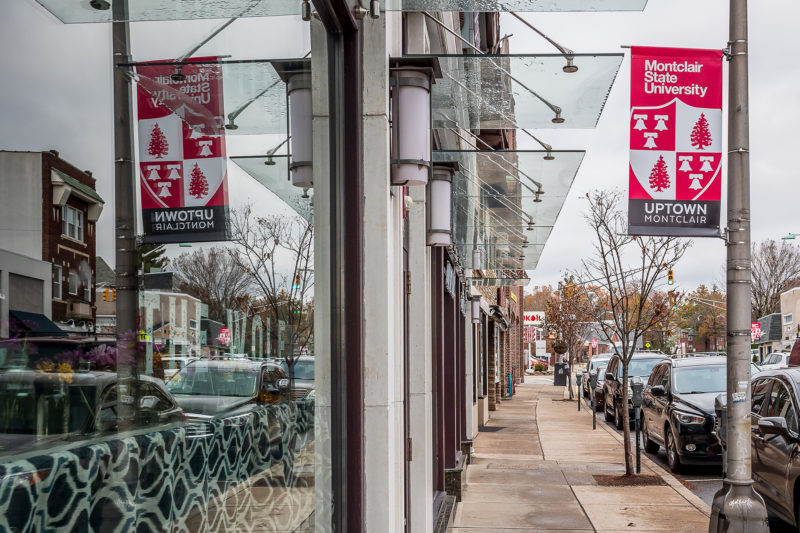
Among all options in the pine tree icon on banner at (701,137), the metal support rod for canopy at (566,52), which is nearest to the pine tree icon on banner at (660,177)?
the pine tree icon on banner at (701,137)

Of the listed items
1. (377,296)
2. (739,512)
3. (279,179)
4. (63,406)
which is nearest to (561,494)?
(739,512)

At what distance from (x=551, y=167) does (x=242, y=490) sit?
6.75 m

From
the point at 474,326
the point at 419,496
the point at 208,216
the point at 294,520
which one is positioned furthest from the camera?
the point at 474,326

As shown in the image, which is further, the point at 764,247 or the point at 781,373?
the point at 764,247

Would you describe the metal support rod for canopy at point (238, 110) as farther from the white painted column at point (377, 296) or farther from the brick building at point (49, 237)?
the white painted column at point (377, 296)

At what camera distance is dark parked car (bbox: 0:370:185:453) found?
1471 millimetres

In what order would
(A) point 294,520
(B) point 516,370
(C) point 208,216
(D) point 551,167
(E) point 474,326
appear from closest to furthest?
(C) point 208,216, (A) point 294,520, (D) point 551,167, (E) point 474,326, (B) point 516,370

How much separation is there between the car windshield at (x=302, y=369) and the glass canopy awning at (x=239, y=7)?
1.32 m

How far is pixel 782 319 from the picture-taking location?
189 feet

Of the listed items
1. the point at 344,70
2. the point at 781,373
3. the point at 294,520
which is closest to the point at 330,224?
the point at 344,70

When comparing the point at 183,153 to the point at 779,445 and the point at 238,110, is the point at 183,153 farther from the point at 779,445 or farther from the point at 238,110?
the point at 779,445

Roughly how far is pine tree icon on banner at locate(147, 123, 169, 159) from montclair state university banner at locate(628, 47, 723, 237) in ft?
18.3

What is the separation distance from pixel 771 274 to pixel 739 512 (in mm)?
57452

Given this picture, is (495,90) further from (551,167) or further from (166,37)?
(166,37)
